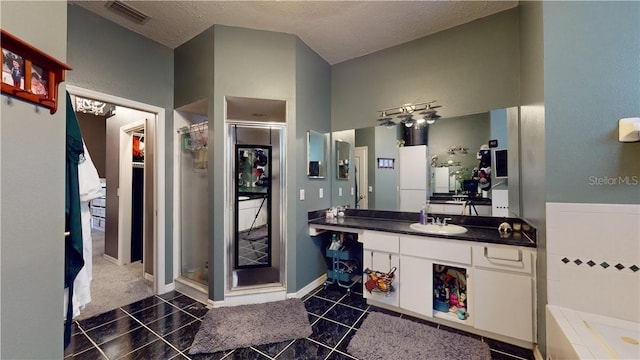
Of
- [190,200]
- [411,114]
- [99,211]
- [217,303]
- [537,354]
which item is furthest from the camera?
[99,211]

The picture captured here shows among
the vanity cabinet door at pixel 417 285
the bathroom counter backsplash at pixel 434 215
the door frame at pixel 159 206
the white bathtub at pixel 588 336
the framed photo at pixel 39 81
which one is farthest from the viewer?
the door frame at pixel 159 206

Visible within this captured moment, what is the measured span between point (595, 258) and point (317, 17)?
9.00 ft

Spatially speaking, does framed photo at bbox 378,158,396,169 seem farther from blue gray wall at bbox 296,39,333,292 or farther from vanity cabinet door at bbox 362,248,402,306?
vanity cabinet door at bbox 362,248,402,306

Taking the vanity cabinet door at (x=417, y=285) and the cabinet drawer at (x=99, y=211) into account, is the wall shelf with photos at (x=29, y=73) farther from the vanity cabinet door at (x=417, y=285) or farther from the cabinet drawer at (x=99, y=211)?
the cabinet drawer at (x=99, y=211)

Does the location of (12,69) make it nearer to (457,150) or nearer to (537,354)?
(457,150)

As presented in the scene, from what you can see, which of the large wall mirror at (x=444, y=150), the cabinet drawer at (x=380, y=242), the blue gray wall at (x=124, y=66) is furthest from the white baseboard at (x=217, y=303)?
the large wall mirror at (x=444, y=150)

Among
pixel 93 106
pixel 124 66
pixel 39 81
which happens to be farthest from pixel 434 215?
pixel 93 106

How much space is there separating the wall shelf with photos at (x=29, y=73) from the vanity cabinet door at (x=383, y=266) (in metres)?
2.41

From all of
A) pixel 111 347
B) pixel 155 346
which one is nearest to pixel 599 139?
pixel 155 346

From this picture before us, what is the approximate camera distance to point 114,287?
285cm

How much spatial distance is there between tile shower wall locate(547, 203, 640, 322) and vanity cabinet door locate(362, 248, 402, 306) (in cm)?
107

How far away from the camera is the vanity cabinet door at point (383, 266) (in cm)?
227

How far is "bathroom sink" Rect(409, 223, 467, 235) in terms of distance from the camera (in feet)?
6.98

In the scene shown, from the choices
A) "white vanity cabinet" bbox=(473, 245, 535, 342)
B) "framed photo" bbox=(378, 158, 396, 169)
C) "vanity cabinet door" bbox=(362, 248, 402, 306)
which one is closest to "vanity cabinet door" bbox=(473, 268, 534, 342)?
"white vanity cabinet" bbox=(473, 245, 535, 342)
